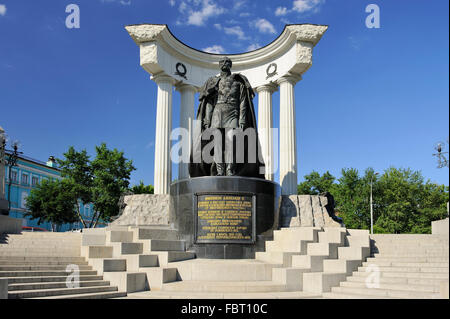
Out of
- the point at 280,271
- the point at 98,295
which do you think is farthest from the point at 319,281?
the point at 98,295

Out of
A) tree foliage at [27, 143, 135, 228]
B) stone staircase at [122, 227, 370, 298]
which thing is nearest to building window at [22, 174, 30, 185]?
tree foliage at [27, 143, 135, 228]

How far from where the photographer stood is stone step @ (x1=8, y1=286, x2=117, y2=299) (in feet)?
29.4

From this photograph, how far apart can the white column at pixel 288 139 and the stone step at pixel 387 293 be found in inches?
502

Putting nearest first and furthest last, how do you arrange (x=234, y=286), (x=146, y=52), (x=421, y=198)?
(x=234, y=286)
(x=146, y=52)
(x=421, y=198)

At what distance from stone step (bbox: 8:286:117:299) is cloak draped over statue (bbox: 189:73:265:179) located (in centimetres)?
552

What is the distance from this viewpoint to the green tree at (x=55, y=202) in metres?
37.5

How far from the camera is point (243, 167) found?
1431 cm

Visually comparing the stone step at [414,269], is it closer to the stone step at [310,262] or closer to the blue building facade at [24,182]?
the stone step at [310,262]

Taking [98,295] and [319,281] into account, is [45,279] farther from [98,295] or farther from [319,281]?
[319,281]

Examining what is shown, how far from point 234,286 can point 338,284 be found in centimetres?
282

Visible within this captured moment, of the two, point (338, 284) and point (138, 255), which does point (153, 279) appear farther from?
point (338, 284)

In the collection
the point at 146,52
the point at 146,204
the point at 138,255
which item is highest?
the point at 146,52

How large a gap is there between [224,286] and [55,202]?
32.8m
